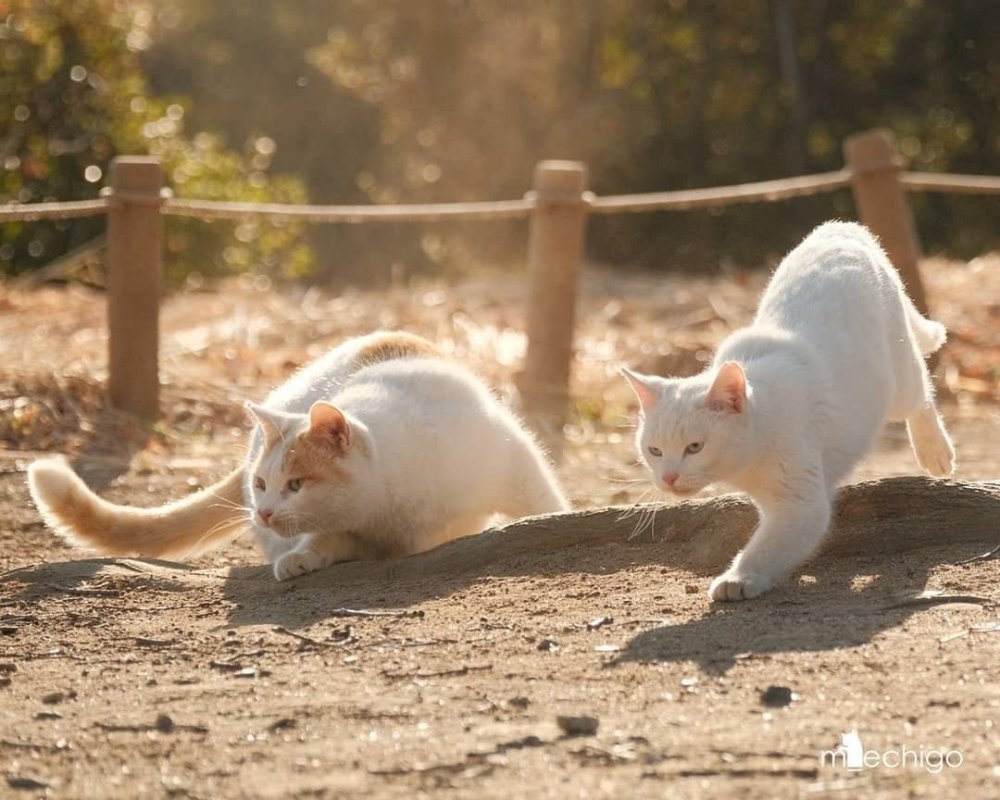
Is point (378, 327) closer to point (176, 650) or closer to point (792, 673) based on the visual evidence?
point (176, 650)

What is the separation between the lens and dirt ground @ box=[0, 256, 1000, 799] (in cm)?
280

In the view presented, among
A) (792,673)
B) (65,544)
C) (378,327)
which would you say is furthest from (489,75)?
(792,673)

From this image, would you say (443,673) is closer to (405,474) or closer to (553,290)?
(405,474)

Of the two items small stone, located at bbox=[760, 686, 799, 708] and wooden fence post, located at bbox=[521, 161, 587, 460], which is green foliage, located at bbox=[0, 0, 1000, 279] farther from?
small stone, located at bbox=[760, 686, 799, 708]

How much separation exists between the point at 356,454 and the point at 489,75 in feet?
31.1

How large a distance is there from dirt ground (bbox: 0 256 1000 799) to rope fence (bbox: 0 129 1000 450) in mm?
1265

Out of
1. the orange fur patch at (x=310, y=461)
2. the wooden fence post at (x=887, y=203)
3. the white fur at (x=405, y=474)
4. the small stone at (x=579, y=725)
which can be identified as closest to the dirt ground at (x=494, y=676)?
the small stone at (x=579, y=725)

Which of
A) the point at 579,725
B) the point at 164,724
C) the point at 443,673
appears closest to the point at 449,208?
the point at 443,673

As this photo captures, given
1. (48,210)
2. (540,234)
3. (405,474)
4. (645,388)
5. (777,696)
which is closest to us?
(777,696)

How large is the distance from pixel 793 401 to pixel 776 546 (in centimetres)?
43

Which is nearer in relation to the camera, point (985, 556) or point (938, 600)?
point (938, 600)

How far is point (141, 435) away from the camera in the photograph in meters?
7.34

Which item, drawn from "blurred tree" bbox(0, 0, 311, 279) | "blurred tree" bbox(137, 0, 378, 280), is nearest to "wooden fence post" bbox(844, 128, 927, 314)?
"blurred tree" bbox(0, 0, 311, 279)

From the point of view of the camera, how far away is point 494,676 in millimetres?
3455
